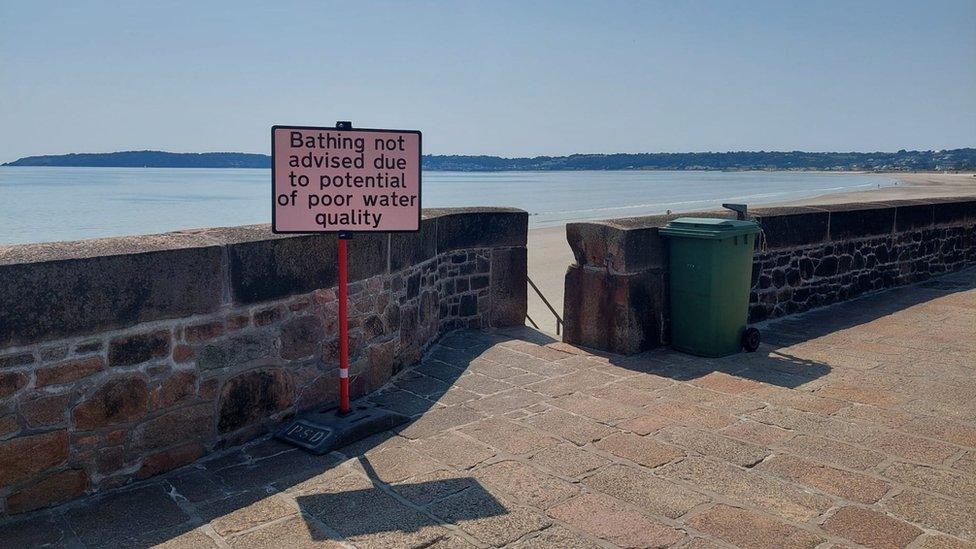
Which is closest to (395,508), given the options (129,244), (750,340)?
(129,244)

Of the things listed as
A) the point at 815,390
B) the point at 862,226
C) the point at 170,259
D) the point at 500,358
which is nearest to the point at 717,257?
the point at 815,390

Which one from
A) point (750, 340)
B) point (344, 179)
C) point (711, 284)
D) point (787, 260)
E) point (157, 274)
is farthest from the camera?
Answer: point (787, 260)

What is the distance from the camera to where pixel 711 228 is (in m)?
6.38

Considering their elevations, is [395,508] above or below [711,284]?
below

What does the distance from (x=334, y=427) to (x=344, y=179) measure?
5.00ft

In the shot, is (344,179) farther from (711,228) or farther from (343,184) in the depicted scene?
(711,228)

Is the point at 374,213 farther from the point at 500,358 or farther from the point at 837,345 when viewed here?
the point at 837,345

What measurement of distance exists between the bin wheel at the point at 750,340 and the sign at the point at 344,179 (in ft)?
11.1

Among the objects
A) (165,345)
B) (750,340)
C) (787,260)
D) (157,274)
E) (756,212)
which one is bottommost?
(750,340)

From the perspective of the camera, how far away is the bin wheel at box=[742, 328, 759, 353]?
657 cm

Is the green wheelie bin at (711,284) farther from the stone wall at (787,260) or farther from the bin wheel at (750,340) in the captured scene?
the stone wall at (787,260)

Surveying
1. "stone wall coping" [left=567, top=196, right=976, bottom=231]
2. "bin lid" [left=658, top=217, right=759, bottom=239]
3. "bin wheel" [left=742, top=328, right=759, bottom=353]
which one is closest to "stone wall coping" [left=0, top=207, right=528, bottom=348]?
"stone wall coping" [left=567, top=196, right=976, bottom=231]

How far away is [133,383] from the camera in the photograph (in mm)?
3924

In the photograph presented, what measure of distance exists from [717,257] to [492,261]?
7.78ft
